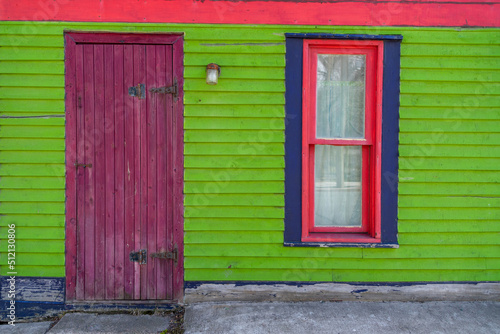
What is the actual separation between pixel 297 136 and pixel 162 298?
2.04 meters

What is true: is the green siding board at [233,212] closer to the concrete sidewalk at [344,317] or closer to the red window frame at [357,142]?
the red window frame at [357,142]

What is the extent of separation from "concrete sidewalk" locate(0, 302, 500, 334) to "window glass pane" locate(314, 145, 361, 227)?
32.2 inches

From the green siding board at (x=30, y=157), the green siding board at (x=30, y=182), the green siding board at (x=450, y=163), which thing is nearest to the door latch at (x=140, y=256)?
the green siding board at (x=30, y=182)

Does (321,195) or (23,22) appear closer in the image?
(23,22)

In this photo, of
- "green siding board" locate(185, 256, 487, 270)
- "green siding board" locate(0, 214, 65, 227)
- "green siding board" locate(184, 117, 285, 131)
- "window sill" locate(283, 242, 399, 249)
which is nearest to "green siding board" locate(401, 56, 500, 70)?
"green siding board" locate(184, 117, 285, 131)

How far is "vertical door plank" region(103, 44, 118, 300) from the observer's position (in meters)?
3.46

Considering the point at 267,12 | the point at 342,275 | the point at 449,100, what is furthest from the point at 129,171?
the point at 449,100

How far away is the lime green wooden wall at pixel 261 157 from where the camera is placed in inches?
135

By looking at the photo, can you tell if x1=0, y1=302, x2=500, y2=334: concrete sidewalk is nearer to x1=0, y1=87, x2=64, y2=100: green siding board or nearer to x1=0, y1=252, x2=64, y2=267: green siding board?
x1=0, y1=252, x2=64, y2=267: green siding board

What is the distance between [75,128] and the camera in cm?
345

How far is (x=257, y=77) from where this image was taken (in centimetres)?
347

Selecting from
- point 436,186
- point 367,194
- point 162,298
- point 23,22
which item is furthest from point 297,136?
point 23,22

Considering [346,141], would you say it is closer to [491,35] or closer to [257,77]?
[257,77]

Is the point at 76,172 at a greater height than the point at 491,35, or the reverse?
the point at 491,35
